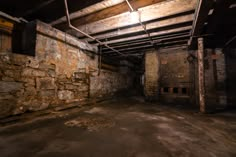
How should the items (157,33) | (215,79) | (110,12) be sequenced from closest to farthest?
1. (110,12)
2. (157,33)
3. (215,79)

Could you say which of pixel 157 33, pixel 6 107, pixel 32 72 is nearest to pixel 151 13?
pixel 157 33

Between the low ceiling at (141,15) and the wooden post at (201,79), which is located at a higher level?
the low ceiling at (141,15)

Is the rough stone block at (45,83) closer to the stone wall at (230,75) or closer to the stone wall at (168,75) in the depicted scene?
the stone wall at (168,75)

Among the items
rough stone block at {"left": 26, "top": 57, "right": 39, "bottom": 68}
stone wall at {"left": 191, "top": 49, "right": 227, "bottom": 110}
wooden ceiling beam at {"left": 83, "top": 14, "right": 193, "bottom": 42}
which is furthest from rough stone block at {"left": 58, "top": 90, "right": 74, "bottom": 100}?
stone wall at {"left": 191, "top": 49, "right": 227, "bottom": 110}

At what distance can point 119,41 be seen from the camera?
412 centimetres

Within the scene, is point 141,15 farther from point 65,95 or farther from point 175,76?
point 175,76

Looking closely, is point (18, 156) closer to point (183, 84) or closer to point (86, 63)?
point (86, 63)

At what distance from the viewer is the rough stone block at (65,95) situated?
329 centimetres

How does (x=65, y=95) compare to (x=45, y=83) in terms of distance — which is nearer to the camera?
(x=45, y=83)

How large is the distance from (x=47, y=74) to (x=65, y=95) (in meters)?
0.77

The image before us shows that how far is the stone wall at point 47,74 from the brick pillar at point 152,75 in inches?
89.9

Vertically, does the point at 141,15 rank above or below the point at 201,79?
above

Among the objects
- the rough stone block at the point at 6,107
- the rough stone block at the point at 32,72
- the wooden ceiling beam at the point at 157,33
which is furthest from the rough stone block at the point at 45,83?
the wooden ceiling beam at the point at 157,33

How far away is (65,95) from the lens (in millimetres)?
3441
